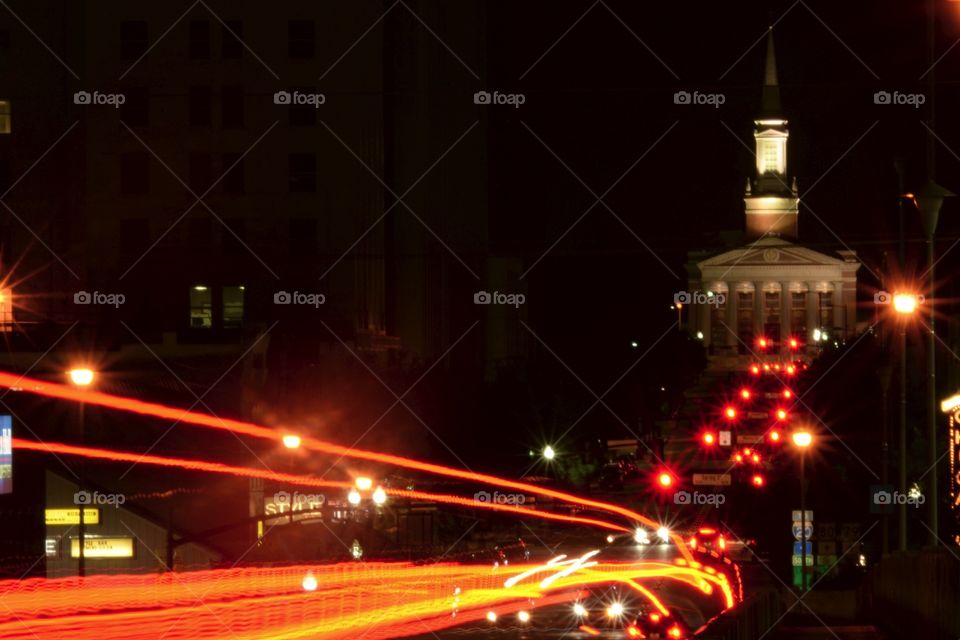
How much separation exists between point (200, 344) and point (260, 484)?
9662 mm

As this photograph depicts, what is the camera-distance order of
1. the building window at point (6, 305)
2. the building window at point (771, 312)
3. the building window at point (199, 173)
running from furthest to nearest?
1. the building window at point (771, 312)
2. the building window at point (199, 173)
3. the building window at point (6, 305)

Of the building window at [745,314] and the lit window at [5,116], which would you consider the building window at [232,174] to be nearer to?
the lit window at [5,116]

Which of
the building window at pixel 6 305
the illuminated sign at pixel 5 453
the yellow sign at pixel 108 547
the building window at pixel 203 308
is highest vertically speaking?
the building window at pixel 203 308

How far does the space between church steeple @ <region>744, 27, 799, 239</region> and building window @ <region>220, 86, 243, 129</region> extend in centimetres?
9344

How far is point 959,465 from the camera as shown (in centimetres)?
1984

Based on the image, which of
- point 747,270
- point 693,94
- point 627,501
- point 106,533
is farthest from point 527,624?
point 747,270

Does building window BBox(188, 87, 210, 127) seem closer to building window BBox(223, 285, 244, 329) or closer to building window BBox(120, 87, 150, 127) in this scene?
building window BBox(120, 87, 150, 127)

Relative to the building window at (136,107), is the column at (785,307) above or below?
above

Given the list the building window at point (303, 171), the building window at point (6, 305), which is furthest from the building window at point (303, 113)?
the building window at point (6, 305)

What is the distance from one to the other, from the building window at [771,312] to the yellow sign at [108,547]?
11185 cm

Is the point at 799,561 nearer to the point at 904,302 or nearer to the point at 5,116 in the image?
the point at 904,302

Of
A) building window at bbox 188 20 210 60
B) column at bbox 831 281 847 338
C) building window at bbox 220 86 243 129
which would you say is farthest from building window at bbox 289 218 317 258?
column at bbox 831 281 847 338

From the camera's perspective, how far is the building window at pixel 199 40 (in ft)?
201

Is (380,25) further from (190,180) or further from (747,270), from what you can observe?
(747,270)
